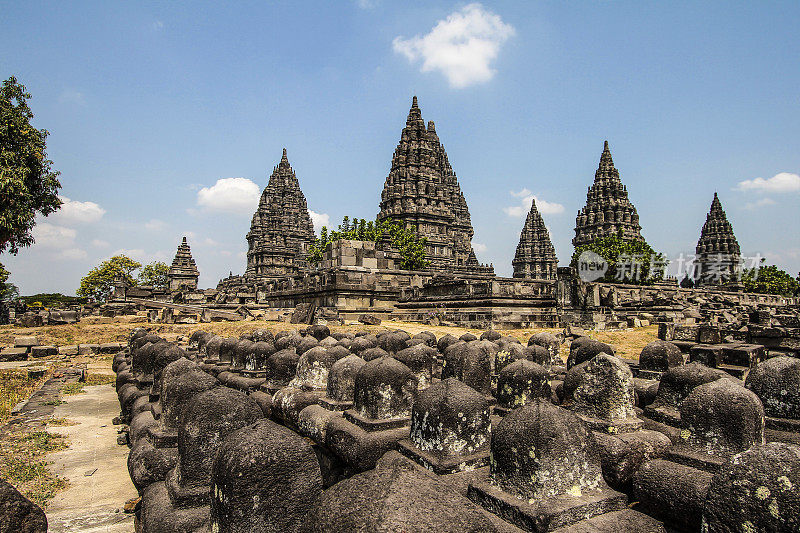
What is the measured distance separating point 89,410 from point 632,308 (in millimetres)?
21141

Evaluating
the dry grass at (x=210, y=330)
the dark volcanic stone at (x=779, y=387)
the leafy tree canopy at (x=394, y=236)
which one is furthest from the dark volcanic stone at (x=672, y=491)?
the leafy tree canopy at (x=394, y=236)

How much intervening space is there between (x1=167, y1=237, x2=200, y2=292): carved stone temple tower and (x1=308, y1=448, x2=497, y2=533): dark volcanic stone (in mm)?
62004

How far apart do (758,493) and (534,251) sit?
6871cm

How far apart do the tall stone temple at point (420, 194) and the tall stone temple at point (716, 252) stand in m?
29.8

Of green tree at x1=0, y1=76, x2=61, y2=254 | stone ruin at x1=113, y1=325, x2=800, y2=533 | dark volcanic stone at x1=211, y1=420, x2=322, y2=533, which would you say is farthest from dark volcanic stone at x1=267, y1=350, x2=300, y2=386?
green tree at x1=0, y1=76, x2=61, y2=254

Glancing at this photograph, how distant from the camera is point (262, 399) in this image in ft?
16.8

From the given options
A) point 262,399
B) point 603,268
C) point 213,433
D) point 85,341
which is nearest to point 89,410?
point 262,399

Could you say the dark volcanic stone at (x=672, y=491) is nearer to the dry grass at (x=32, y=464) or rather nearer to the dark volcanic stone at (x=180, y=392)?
the dark volcanic stone at (x=180, y=392)

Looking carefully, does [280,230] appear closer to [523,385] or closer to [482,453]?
[523,385]

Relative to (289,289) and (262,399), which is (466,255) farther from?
(262,399)

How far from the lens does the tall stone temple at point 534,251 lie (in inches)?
2616

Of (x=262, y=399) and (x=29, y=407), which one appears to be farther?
(x=29, y=407)

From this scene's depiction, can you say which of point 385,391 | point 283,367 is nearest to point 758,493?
point 385,391

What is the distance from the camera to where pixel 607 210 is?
5778 centimetres
